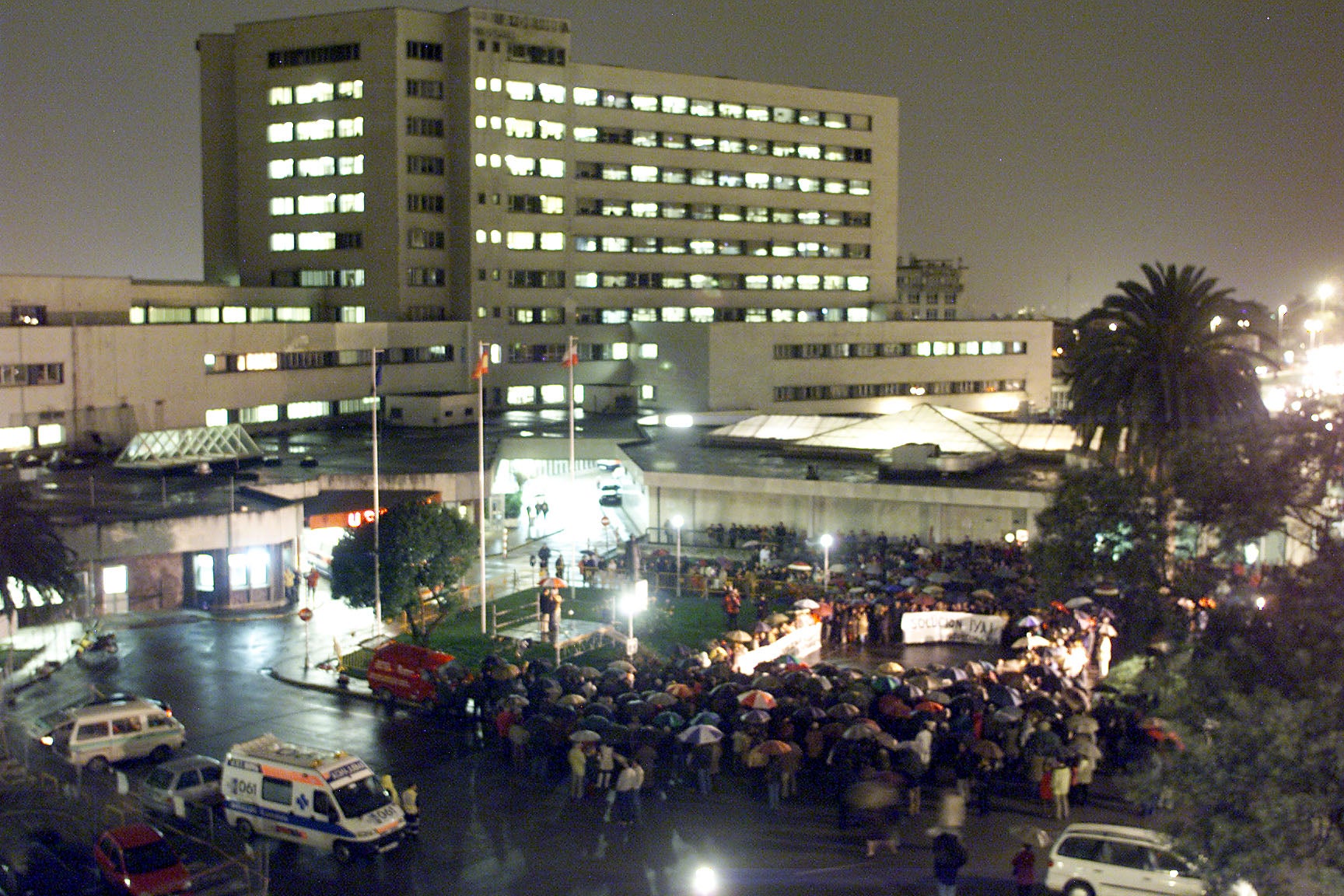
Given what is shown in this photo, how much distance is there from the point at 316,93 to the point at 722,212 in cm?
2907

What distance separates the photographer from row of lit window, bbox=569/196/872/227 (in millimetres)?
85438

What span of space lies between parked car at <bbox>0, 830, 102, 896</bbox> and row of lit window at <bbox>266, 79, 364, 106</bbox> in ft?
211

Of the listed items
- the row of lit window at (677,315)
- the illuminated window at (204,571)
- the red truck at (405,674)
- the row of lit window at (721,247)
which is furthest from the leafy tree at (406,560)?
the row of lit window at (721,247)

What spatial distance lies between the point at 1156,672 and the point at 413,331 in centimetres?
6311

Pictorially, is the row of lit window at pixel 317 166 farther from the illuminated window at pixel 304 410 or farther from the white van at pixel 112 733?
the white van at pixel 112 733

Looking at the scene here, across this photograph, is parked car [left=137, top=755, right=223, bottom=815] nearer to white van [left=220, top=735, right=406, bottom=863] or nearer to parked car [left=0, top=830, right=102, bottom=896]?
white van [left=220, top=735, right=406, bottom=863]

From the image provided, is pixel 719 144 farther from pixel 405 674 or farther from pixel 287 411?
pixel 405 674

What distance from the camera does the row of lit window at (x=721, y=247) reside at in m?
85.8

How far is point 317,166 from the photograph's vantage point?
77.9 m

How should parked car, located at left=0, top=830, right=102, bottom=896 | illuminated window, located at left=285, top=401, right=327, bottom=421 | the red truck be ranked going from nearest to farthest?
parked car, located at left=0, top=830, right=102, bottom=896 < the red truck < illuminated window, located at left=285, top=401, right=327, bottom=421

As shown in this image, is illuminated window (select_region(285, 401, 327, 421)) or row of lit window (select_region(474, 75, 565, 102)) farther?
row of lit window (select_region(474, 75, 565, 102))

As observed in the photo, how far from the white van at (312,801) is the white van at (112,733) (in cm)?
419

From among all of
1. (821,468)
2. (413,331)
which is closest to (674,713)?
(821,468)

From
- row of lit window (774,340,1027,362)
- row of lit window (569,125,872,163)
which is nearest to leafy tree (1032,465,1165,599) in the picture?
row of lit window (774,340,1027,362)
